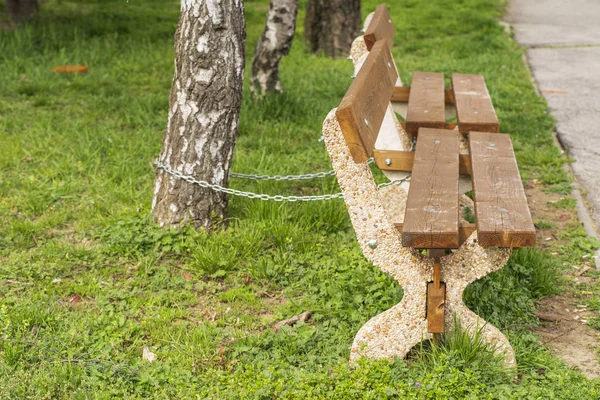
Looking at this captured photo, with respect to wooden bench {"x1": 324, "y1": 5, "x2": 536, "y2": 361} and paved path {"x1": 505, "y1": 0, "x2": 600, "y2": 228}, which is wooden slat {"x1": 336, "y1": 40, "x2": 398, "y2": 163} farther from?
paved path {"x1": 505, "y1": 0, "x2": 600, "y2": 228}

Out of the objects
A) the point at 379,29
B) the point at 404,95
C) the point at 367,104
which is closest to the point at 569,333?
the point at 367,104

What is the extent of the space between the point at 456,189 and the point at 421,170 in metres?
0.27

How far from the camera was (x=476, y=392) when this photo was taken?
3.11 meters

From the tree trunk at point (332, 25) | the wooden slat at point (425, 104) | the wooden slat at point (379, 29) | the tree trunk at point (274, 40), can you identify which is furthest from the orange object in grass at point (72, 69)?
the wooden slat at point (425, 104)

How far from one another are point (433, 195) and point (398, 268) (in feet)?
1.13

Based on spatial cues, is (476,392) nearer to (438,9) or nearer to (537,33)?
(537,33)

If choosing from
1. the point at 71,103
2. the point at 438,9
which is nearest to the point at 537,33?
the point at 438,9

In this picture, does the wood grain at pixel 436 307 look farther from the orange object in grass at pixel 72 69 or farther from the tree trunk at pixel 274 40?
the orange object in grass at pixel 72 69

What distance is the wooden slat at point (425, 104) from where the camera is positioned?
177 inches

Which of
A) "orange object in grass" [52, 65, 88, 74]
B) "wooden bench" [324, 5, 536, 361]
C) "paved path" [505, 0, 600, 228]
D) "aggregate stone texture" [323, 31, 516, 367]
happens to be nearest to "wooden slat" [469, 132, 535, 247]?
"wooden bench" [324, 5, 536, 361]

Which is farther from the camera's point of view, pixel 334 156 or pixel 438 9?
pixel 438 9

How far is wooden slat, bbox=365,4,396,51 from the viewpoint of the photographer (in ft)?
15.4

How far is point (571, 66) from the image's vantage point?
9.03 meters

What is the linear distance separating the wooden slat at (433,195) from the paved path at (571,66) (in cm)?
142
